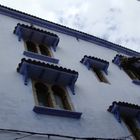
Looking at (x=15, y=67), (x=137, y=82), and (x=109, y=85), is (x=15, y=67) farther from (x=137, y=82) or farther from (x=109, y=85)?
(x=137, y=82)

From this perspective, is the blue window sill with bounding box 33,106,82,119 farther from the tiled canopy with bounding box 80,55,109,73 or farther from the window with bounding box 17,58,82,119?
the tiled canopy with bounding box 80,55,109,73

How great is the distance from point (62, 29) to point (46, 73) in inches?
246

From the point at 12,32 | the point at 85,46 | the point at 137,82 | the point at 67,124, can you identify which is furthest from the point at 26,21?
the point at 67,124

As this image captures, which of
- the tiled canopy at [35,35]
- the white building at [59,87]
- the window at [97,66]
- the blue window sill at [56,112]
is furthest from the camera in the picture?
the window at [97,66]

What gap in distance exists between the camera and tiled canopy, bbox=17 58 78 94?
1131 cm

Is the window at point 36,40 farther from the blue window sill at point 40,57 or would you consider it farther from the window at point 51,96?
the window at point 51,96

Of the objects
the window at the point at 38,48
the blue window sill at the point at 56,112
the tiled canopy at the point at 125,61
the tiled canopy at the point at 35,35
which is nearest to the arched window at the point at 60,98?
the blue window sill at the point at 56,112

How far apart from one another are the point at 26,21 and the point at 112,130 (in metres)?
7.83

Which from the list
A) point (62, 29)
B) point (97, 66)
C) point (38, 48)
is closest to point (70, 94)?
point (38, 48)

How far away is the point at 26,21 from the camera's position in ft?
53.5

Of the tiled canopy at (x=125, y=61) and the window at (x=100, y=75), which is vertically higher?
the tiled canopy at (x=125, y=61)

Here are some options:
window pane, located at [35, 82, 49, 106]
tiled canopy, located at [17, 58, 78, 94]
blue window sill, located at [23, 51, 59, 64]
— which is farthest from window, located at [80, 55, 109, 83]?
window pane, located at [35, 82, 49, 106]

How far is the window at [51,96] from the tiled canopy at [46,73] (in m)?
0.23

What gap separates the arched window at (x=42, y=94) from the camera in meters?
10.8
